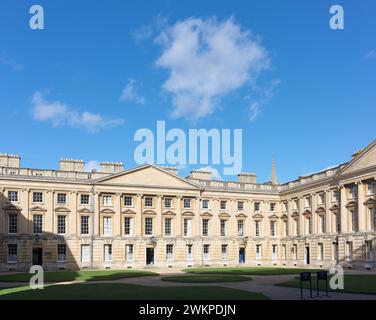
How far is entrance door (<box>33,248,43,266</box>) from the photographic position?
5397cm

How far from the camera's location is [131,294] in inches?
967

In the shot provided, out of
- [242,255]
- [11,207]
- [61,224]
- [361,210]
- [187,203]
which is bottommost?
[242,255]

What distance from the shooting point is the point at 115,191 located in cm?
5725

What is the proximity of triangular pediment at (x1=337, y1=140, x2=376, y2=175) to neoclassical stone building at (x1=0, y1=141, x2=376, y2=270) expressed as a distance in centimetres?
10

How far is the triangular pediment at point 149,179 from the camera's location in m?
57.4

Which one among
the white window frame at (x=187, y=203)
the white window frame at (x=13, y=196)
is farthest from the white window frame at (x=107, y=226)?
the white window frame at (x=13, y=196)

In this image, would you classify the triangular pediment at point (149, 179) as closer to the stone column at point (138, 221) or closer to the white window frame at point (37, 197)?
the stone column at point (138, 221)

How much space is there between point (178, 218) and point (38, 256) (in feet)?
52.9

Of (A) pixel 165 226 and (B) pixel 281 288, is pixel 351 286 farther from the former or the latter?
(A) pixel 165 226

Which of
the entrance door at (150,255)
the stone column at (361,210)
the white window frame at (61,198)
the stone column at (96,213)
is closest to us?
the stone column at (361,210)

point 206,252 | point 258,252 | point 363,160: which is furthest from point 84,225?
point 363,160

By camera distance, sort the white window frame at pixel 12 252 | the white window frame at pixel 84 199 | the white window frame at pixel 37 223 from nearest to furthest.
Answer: the white window frame at pixel 12 252, the white window frame at pixel 37 223, the white window frame at pixel 84 199

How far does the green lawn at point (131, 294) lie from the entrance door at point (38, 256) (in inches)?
1072

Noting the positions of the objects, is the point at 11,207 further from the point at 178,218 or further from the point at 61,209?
the point at 178,218
